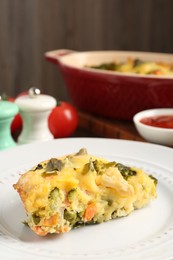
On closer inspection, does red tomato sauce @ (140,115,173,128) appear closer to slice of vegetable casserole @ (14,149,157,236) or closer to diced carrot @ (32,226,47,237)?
slice of vegetable casserole @ (14,149,157,236)

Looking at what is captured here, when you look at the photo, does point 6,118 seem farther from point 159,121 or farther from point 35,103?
point 159,121

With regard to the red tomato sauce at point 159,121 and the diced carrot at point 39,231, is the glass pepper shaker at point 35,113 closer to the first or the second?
the red tomato sauce at point 159,121

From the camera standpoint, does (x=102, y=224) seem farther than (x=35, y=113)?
No

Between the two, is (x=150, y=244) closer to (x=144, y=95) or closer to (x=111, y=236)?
(x=111, y=236)

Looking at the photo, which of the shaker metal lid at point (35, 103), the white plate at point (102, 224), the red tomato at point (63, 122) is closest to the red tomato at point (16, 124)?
the red tomato at point (63, 122)

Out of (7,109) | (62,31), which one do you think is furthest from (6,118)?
(62,31)

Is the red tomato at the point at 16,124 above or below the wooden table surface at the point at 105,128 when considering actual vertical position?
above
